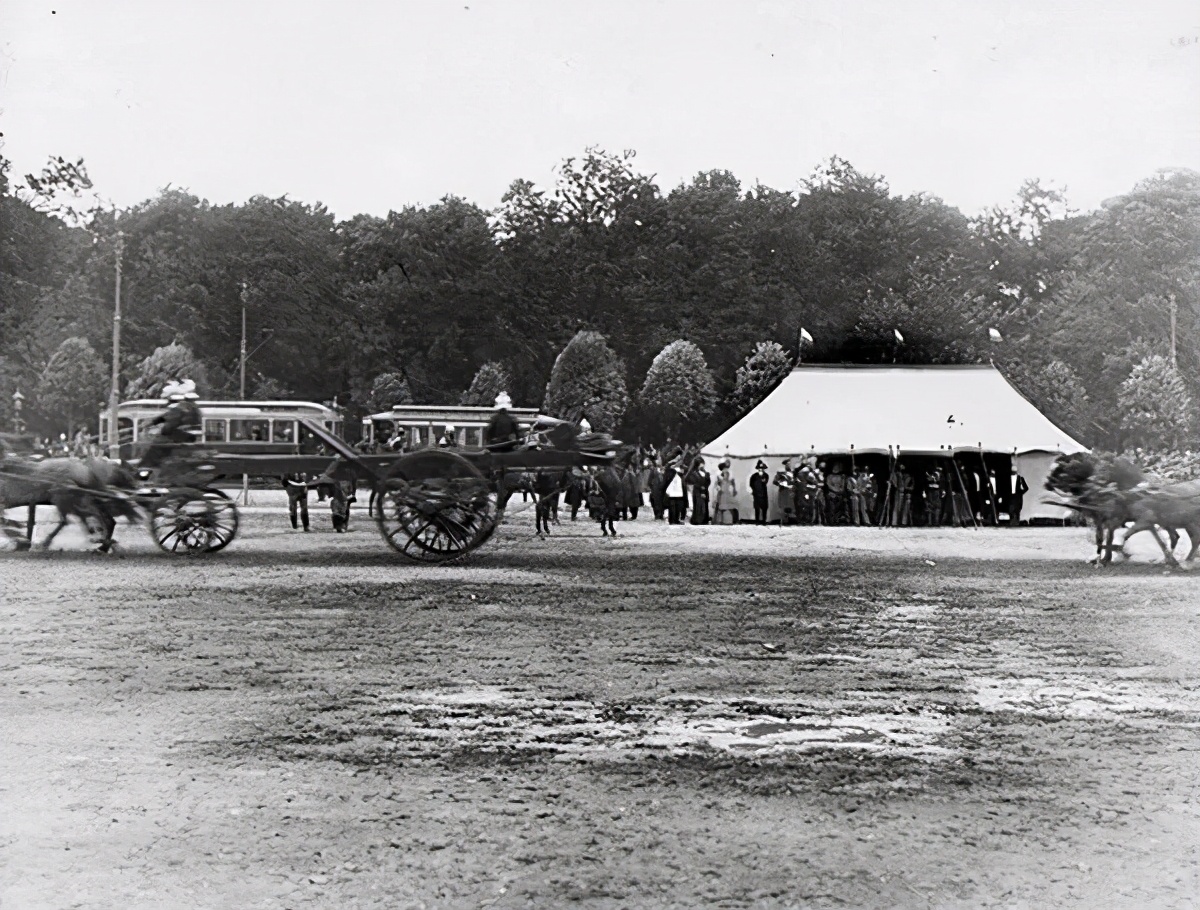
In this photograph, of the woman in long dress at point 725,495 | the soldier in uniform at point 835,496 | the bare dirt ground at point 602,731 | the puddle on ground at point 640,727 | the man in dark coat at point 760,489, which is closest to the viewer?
the bare dirt ground at point 602,731

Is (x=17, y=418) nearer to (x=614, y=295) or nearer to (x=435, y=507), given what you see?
(x=435, y=507)

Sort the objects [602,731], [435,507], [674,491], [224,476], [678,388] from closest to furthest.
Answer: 1. [602,731]
2. [678,388]
3. [224,476]
4. [435,507]
5. [674,491]

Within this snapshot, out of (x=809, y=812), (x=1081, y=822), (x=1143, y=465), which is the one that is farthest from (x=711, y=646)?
(x=1143, y=465)

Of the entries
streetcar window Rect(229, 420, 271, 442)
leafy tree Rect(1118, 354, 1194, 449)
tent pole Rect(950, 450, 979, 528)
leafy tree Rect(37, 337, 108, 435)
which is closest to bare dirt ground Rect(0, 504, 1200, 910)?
tent pole Rect(950, 450, 979, 528)

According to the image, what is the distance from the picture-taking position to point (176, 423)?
3150 mm

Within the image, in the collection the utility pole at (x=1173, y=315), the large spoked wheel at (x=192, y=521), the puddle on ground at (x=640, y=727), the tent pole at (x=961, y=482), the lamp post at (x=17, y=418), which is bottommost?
the puddle on ground at (x=640, y=727)

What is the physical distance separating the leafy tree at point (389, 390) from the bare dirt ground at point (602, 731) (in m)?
0.59

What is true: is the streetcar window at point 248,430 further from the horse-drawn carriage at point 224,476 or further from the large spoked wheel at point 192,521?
the large spoked wheel at point 192,521

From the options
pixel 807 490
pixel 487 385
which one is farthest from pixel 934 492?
pixel 487 385

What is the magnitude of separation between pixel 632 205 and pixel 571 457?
0.80 meters

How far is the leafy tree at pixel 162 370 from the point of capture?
9.88 ft

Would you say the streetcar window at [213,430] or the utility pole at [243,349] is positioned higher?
the utility pole at [243,349]

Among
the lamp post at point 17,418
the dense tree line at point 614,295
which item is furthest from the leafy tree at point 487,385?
the lamp post at point 17,418

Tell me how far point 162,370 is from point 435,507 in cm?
95
